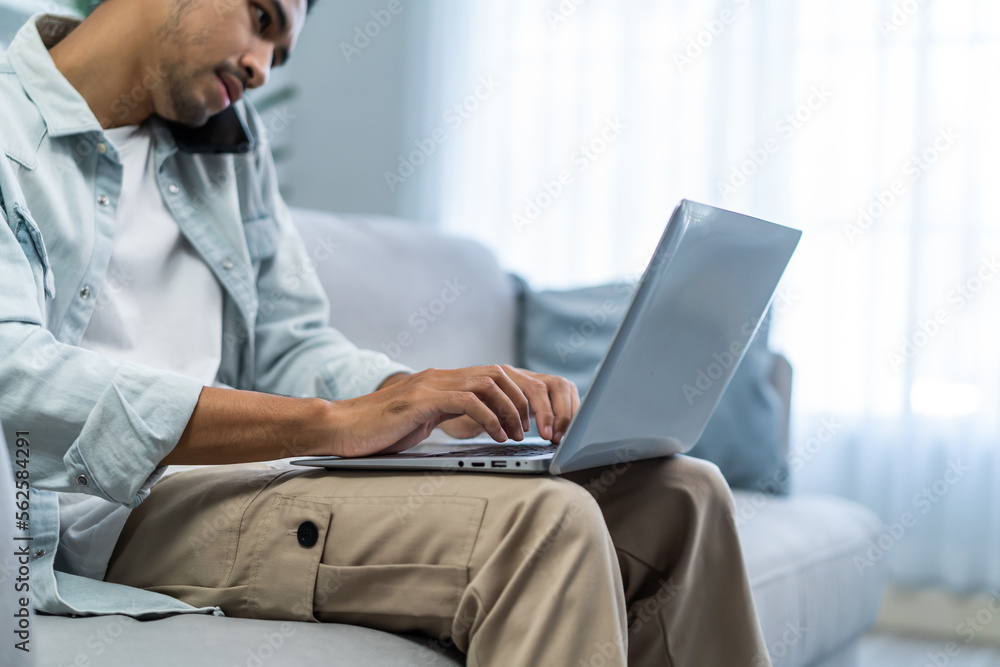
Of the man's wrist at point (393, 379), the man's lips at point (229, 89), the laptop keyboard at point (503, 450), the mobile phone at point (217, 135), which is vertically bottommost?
the man's wrist at point (393, 379)

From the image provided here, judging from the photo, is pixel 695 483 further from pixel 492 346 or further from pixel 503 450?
pixel 492 346

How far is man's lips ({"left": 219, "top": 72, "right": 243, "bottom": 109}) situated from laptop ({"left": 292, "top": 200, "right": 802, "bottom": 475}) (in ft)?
1.67

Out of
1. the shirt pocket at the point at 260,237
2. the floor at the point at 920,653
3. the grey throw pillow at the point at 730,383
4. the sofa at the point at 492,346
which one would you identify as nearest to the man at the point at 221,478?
the shirt pocket at the point at 260,237

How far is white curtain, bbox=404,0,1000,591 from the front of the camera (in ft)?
7.00

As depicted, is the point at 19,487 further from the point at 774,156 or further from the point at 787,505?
the point at 774,156

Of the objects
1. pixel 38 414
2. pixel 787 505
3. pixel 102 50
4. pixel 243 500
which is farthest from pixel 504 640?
pixel 787 505

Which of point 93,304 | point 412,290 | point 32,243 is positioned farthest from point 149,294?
point 412,290

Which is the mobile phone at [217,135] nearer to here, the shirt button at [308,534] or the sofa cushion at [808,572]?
the shirt button at [308,534]

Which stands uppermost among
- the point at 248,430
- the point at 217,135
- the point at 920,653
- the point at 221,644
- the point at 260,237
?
the point at 217,135

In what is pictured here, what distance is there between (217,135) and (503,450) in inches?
23.2

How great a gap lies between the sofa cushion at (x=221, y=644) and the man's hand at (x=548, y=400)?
0.23m

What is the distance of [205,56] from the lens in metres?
1.05

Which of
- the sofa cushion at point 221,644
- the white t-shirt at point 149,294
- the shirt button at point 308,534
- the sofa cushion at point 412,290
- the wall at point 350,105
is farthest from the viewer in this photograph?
the wall at point 350,105

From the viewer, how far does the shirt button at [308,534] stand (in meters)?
0.73
